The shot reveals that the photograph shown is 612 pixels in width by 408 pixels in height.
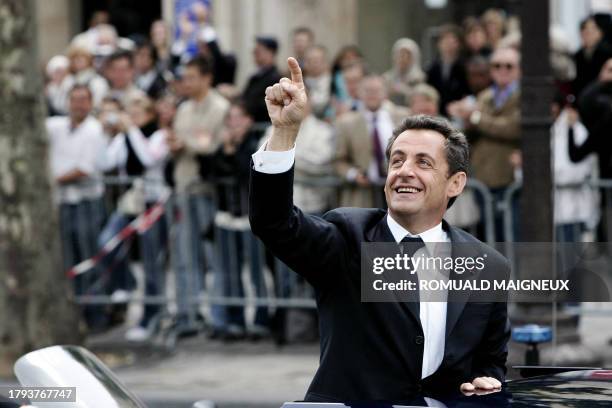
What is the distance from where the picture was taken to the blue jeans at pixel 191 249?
10.6 meters

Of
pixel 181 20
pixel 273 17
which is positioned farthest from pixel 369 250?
pixel 273 17

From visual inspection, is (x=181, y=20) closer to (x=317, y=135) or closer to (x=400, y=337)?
(x=317, y=135)

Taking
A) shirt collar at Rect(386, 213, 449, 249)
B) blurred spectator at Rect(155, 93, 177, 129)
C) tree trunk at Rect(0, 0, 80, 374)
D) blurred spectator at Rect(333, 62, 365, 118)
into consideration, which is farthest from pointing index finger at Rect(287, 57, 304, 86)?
blurred spectator at Rect(155, 93, 177, 129)

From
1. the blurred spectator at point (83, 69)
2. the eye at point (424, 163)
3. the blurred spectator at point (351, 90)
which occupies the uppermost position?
the blurred spectator at point (83, 69)

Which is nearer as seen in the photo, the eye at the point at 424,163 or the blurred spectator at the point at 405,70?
the eye at the point at 424,163

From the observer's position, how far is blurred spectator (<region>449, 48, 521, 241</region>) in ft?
32.7

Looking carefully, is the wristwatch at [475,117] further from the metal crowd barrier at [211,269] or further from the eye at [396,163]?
the eye at [396,163]

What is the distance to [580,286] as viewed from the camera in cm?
413

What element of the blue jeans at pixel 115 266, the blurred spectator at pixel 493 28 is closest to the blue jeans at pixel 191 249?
the blue jeans at pixel 115 266

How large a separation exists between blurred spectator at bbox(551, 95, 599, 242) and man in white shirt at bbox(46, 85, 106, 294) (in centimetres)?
355

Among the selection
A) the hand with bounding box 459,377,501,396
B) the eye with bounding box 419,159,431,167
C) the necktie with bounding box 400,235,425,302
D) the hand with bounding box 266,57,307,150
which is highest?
the hand with bounding box 266,57,307,150

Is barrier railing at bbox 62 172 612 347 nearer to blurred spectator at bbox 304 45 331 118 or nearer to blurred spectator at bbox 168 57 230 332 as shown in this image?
blurred spectator at bbox 168 57 230 332

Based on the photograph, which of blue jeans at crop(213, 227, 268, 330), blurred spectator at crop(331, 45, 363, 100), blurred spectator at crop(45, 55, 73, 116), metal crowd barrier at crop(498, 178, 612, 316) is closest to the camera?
metal crowd barrier at crop(498, 178, 612, 316)

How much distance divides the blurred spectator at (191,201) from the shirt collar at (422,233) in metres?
6.70
